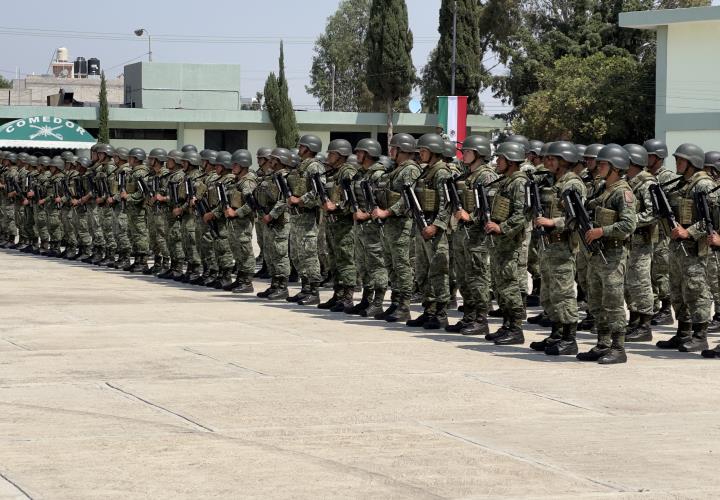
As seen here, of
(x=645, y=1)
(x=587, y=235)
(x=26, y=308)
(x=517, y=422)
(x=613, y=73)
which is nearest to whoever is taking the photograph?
(x=517, y=422)

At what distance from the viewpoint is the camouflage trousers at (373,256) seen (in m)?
14.5

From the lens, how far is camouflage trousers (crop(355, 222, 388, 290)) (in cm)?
1453

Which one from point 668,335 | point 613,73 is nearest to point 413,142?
point 668,335

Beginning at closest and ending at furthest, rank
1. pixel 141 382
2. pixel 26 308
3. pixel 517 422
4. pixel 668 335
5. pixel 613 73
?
pixel 517 422 < pixel 141 382 < pixel 668 335 < pixel 26 308 < pixel 613 73

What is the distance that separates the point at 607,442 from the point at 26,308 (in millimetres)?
9063

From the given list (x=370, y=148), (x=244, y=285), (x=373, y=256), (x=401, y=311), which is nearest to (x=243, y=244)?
(x=244, y=285)

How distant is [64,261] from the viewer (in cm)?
2348

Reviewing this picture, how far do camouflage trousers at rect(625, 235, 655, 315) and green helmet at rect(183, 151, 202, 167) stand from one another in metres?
8.39

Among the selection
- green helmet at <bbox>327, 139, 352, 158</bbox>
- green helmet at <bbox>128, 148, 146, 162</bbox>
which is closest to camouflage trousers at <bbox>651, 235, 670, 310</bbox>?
green helmet at <bbox>327, 139, 352, 158</bbox>

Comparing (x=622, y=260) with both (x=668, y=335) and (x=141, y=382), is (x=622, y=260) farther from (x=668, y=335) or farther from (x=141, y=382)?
(x=141, y=382)

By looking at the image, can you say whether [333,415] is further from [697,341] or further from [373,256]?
[373,256]

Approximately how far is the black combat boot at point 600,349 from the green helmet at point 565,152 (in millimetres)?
1762

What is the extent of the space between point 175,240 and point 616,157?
367 inches

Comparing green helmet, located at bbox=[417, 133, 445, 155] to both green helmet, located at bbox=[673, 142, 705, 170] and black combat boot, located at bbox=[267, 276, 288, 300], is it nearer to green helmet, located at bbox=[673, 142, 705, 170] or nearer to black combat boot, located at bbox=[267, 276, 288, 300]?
green helmet, located at bbox=[673, 142, 705, 170]
